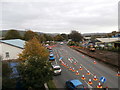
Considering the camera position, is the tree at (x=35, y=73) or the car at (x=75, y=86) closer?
the tree at (x=35, y=73)

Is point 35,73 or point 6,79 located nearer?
point 6,79

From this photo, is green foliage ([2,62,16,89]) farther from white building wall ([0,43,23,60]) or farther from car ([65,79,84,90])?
white building wall ([0,43,23,60])

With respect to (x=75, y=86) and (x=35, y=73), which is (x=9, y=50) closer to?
(x=35, y=73)

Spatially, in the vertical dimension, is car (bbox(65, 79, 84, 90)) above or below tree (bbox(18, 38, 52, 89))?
below

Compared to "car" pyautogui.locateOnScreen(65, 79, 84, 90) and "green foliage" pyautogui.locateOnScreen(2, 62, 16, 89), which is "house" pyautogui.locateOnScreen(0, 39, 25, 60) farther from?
"car" pyautogui.locateOnScreen(65, 79, 84, 90)

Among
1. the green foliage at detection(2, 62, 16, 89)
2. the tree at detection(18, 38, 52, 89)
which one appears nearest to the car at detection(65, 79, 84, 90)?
the tree at detection(18, 38, 52, 89)

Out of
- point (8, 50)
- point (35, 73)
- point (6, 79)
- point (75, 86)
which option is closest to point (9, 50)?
point (8, 50)

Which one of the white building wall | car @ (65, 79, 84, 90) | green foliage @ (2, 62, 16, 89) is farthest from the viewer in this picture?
the white building wall

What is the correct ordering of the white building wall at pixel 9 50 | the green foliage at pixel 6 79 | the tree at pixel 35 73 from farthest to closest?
the white building wall at pixel 9 50 → the tree at pixel 35 73 → the green foliage at pixel 6 79

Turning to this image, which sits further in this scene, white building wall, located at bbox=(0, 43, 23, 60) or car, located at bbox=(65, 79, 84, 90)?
white building wall, located at bbox=(0, 43, 23, 60)

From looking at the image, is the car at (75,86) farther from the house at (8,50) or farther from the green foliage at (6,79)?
the house at (8,50)

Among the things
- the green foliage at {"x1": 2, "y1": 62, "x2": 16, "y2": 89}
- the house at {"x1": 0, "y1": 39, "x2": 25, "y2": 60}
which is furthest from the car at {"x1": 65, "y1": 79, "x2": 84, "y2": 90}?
the house at {"x1": 0, "y1": 39, "x2": 25, "y2": 60}

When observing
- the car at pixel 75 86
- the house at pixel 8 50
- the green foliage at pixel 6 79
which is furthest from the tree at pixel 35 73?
the house at pixel 8 50

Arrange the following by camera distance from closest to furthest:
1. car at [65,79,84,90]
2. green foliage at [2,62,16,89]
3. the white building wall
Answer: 1. green foliage at [2,62,16,89]
2. car at [65,79,84,90]
3. the white building wall
